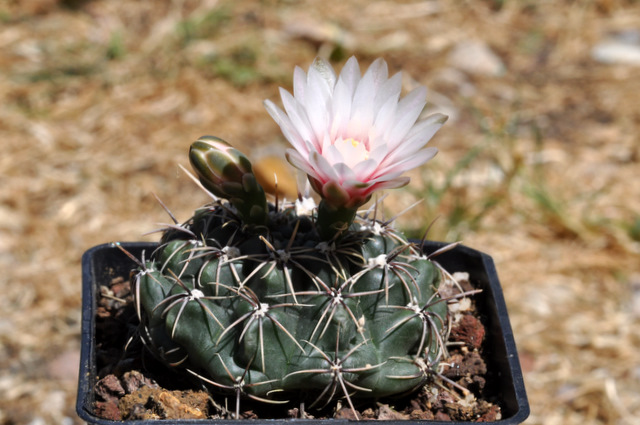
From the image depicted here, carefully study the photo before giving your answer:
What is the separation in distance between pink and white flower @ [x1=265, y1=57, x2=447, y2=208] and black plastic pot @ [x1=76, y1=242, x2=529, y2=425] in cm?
37

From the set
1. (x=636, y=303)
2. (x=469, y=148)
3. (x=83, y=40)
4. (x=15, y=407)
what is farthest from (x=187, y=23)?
(x=636, y=303)

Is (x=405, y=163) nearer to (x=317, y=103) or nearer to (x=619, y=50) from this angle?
(x=317, y=103)

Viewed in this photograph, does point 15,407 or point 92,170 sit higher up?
point 92,170

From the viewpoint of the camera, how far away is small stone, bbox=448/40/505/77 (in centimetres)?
339

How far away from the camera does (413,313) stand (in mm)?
1108

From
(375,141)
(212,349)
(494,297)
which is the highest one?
(375,141)

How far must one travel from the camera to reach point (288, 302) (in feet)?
3.52

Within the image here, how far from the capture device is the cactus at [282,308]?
1056mm

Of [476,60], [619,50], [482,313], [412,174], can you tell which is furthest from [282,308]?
[619,50]

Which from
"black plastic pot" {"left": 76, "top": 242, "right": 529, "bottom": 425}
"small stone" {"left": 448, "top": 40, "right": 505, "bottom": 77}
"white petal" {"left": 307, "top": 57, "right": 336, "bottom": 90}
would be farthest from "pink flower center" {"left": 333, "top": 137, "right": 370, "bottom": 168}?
"small stone" {"left": 448, "top": 40, "right": 505, "bottom": 77}

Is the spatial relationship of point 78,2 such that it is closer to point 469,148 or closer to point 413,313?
point 469,148

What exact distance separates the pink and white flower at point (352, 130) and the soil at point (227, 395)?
0.37 metres

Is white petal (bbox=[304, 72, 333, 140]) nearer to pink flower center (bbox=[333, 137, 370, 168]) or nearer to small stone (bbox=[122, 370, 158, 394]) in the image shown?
pink flower center (bbox=[333, 137, 370, 168])

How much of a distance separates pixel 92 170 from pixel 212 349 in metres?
1.85
